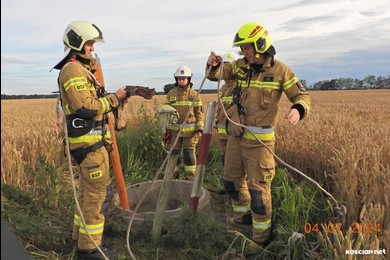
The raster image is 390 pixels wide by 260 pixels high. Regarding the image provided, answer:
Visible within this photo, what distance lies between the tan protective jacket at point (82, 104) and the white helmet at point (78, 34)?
0.19 metres

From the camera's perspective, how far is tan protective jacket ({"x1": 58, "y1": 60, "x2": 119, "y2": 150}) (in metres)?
3.44

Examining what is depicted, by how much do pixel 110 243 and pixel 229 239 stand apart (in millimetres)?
1512

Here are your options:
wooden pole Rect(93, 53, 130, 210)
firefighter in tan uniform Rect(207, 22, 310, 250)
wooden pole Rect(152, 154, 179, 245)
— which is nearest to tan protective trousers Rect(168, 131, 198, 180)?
wooden pole Rect(93, 53, 130, 210)

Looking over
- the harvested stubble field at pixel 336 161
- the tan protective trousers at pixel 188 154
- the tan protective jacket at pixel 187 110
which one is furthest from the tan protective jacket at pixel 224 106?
the harvested stubble field at pixel 336 161

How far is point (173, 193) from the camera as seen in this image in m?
5.80

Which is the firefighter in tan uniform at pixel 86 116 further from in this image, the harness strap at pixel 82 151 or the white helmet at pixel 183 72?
the white helmet at pixel 183 72

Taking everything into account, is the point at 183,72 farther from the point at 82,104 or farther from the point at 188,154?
the point at 82,104

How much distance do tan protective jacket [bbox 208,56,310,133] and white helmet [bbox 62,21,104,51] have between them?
1572 millimetres

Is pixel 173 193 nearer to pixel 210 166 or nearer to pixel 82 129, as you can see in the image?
pixel 210 166

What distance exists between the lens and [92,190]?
12.2ft

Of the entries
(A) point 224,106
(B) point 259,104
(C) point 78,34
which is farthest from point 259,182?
(C) point 78,34

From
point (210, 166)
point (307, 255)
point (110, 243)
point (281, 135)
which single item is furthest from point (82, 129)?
point (281, 135)

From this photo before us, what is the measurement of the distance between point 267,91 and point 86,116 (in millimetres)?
2070

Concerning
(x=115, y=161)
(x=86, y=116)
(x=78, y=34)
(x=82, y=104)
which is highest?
(x=78, y=34)
